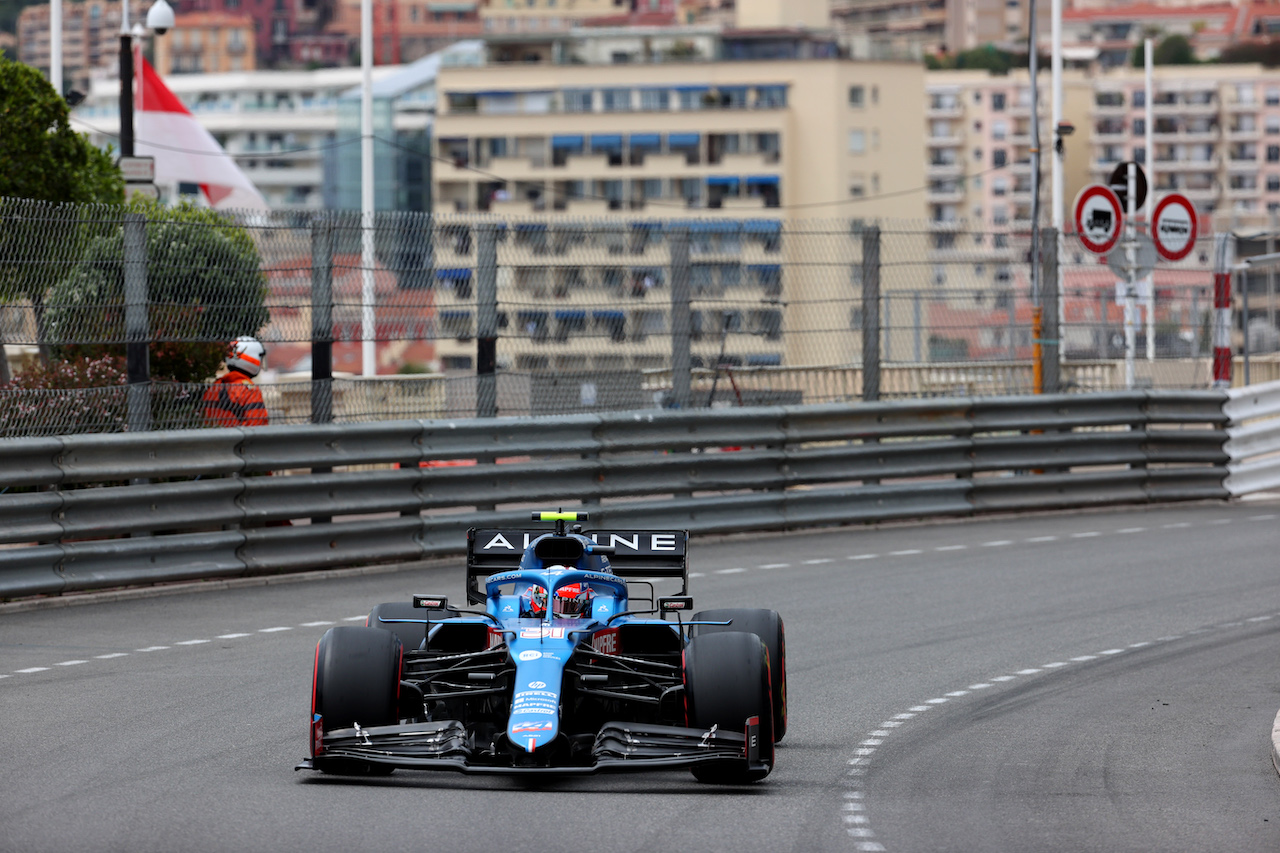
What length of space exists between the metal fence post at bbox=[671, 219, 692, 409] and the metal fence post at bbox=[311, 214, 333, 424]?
2.96 meters

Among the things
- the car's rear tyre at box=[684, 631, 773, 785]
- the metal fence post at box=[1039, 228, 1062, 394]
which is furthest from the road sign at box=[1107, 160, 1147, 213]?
the car's rear tyre at box=[684, 631, 773, 785]

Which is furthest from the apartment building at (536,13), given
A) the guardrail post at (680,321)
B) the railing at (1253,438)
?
the guardrail post at (680,321)

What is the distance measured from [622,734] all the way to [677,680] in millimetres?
487

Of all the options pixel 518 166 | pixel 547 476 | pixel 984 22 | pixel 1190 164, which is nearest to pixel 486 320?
pixel 547 476

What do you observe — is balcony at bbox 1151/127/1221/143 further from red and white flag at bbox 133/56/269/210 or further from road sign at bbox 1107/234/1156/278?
road sign at bbox 1107/234/1156/278

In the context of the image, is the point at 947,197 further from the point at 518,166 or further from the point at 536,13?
the point at 536,13

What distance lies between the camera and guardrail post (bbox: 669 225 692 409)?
1560cm

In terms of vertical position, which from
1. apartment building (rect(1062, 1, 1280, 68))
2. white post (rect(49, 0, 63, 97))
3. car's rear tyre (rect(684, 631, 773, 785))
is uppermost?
apartment building (rect(1062, 1, 1280, 68))

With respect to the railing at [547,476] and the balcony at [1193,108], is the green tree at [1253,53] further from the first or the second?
the railing at [547,476]

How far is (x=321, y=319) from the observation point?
14.1 meters

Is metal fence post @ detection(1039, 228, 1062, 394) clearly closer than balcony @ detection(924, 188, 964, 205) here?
Yes

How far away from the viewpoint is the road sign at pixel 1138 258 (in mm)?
18547

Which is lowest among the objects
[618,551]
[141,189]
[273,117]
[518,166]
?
[618,551]

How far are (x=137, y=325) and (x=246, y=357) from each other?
1.37 m
